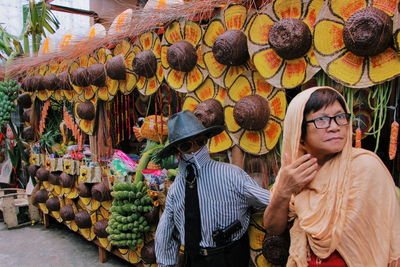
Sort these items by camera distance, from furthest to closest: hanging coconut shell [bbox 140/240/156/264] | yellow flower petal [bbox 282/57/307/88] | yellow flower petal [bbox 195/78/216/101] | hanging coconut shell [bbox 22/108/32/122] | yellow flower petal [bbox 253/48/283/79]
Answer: hanging coconut shell [bbox 22/108/32/122]
hanging coconut shell [bbox 140/240/156/264]
yellow flower petal [bbox 195/78/216/101]
yellow flower petal [bbox 253/48/283/79]
yellow flower petal [bbox 282/57/307/88]

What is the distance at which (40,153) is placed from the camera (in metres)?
5.08

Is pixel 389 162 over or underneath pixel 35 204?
over

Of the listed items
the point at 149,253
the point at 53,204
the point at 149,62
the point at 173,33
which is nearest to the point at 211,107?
the point at 173,33

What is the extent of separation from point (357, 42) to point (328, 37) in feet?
0.68

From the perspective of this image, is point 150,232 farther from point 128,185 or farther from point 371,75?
point 371,75

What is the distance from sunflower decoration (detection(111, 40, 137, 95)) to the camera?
10.5 feet

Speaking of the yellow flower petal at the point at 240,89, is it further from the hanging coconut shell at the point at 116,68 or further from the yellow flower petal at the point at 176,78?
the hanging coconut shell at the point at 116,68

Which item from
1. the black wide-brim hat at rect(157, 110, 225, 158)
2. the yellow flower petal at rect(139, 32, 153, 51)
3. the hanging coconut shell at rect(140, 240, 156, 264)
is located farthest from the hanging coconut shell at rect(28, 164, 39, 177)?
the black wide-brim hat at rect(157, 110, 225, 158)

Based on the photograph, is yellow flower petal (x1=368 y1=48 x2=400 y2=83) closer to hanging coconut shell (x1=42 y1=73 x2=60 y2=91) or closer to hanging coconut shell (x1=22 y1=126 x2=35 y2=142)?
hanging coconut shell (x1=42 y1=73 x2=60 y2=91)

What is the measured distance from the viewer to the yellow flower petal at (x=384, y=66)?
5.14 feet

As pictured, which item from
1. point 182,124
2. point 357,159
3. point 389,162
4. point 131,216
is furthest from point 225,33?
point 131,216

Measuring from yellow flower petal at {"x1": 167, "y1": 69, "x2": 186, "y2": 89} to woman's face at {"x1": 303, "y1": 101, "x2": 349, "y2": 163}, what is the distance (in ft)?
5.08

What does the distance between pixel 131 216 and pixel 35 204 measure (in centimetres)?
324

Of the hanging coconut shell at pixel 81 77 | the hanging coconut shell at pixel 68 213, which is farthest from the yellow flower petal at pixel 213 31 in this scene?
the hanging coconut shell at pixel 68 213
